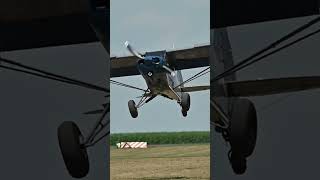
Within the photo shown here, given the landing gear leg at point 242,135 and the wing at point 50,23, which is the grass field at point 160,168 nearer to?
the landing gear leg at point 242,135

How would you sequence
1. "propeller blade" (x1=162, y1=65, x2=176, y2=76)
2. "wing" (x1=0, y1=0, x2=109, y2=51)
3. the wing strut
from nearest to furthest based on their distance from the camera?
1. the wing strut
2. "wing" (x1=0, y1=0, x2=109, y2=51)
3. "propeller blade" (x1=162, y1=65, x2=176, y2=76)

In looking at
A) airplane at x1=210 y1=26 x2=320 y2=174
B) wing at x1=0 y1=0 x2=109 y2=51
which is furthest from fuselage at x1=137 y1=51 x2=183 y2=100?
airplane at x1=210 y1=26 x2=320 y2=174

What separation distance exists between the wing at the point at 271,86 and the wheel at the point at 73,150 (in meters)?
1.15

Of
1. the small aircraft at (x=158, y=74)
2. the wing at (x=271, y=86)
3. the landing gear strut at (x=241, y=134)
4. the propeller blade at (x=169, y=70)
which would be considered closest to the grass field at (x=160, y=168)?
the landing gear strut at (x=241, y=134)

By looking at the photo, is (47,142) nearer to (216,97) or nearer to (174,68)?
(216,97)

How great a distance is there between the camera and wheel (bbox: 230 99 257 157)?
11.2ft

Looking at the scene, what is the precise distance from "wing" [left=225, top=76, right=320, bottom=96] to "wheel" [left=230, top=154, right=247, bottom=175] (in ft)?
1.47

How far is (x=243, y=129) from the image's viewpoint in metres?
3.43

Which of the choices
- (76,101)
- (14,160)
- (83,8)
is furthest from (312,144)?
(14,160)

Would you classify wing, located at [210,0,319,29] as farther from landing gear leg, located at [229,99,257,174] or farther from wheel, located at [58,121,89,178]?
wheel, located at [58,121,89,178]

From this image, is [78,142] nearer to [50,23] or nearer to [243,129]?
[50,23]

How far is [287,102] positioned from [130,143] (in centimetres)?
1441

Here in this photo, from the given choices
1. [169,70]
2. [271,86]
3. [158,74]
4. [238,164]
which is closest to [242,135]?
[238,164]

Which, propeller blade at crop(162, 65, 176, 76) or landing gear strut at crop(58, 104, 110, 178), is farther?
propeller blade at crop(162, 65, 176, 76)
